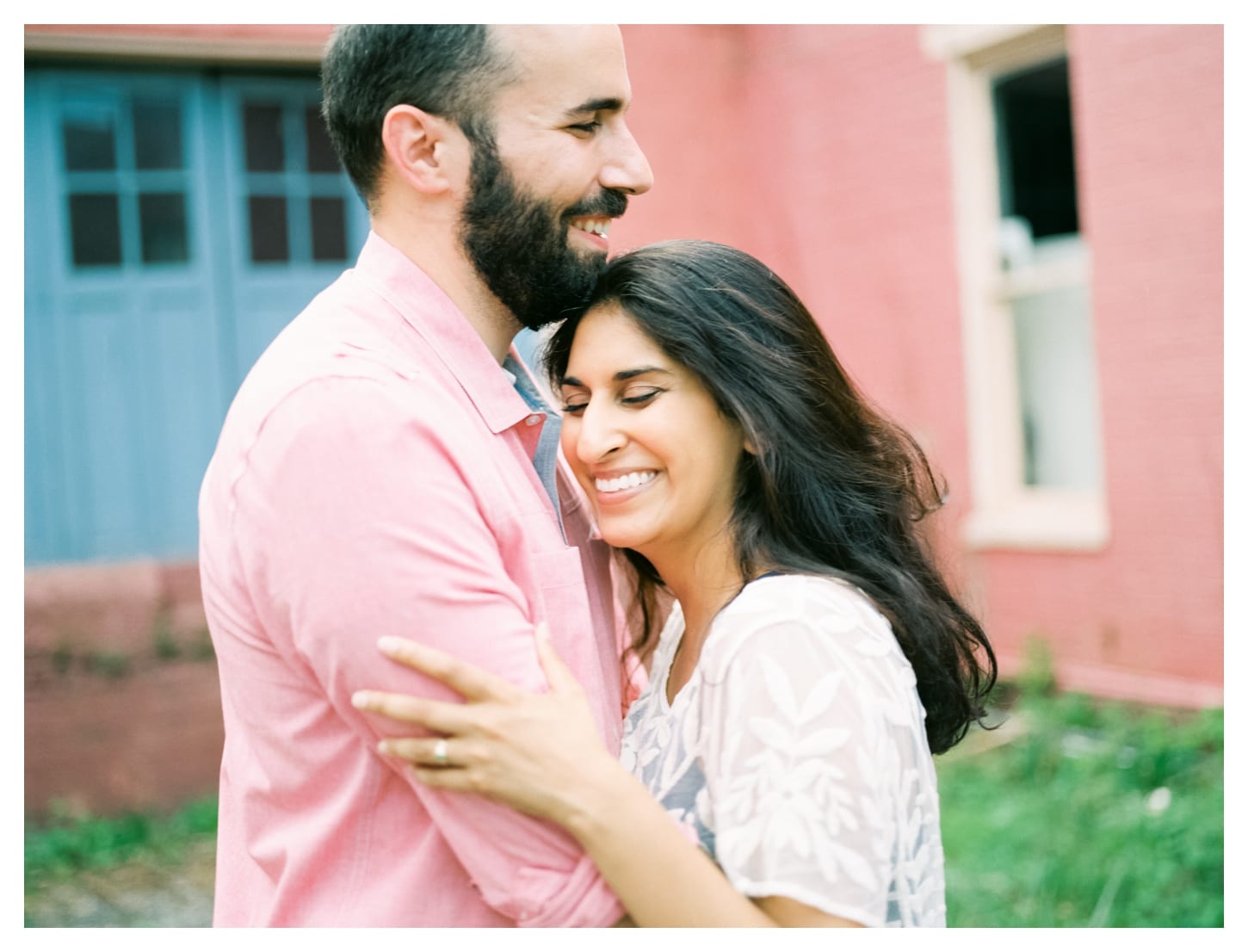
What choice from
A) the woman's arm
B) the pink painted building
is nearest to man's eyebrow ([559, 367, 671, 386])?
the woman's arm

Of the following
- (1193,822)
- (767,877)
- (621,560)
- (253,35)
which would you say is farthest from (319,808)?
(253,35)

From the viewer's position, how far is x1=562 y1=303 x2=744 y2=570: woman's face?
1.80 m

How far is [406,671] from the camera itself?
4.54 feet

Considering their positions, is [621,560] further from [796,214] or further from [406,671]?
[796,214]

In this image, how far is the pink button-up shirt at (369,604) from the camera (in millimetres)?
1382

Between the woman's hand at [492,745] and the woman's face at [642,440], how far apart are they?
0.46 m

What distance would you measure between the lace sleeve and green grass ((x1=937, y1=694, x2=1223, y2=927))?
2441mm

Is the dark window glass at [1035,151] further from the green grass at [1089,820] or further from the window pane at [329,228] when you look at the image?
the window pane at [329,228]

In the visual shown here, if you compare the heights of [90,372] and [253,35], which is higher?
[253,35]

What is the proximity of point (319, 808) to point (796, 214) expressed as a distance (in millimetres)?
5139

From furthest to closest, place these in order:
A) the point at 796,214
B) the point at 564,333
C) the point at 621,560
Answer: the point at 796,214 → the point at 621,560 → the point at 564,333

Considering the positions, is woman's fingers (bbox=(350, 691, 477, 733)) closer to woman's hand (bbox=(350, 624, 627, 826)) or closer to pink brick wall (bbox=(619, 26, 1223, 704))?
woman's hand (bbox=(350, 624, 627, 826))

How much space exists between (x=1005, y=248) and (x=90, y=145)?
13.7 ft

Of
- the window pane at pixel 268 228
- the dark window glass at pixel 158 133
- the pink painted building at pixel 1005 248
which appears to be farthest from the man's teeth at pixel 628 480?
the dark window glass at pixel 158 133
